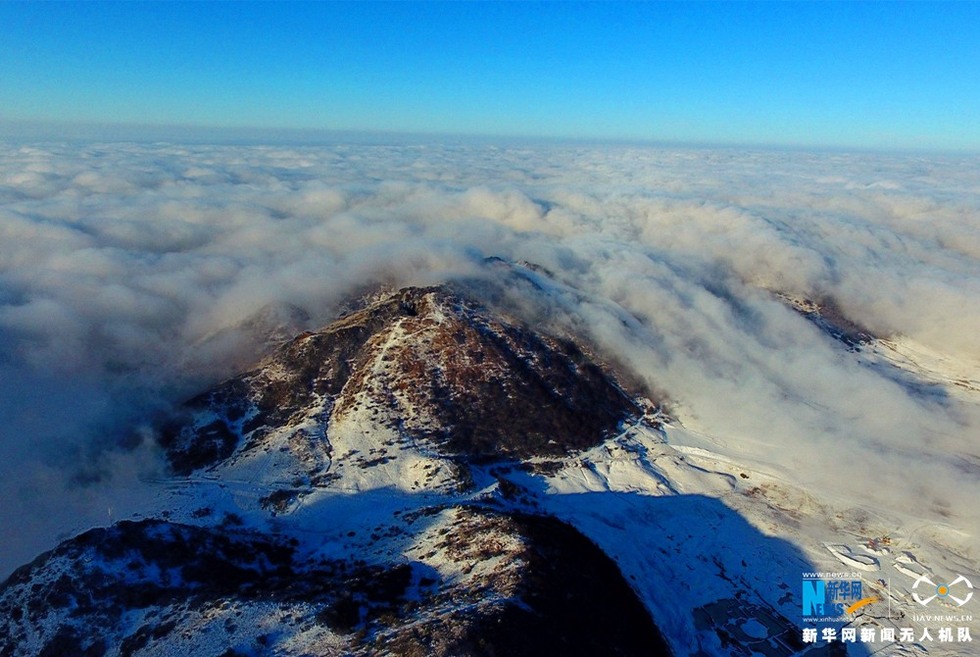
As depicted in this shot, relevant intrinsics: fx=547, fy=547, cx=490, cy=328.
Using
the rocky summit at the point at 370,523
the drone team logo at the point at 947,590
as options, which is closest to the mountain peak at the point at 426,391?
the rocky summit at the point at 370,523

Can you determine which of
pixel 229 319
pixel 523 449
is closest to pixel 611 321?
pixel 523 449

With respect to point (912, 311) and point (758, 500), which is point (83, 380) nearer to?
point (758, 500)

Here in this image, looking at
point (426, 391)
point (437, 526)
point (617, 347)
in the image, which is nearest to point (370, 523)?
point (437, 526)

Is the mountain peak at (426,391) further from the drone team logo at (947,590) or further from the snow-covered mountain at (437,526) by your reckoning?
the drone team logo at (947,590)

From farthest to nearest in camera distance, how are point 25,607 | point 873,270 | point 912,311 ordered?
point 873,270 → point 912,311 → point 25,607

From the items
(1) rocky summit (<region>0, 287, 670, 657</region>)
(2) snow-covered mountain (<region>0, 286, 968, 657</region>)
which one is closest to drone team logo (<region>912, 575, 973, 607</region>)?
(2) snow-covered mountain (<region>0, 286, 968, 657</region>)

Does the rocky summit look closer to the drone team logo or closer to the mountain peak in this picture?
the mountain peak
